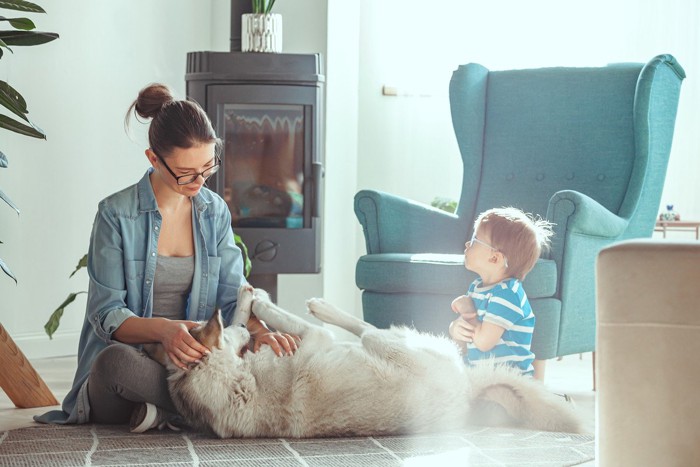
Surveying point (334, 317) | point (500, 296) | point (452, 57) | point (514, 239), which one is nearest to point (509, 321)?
point (500, 296)

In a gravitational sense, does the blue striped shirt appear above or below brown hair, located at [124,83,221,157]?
below

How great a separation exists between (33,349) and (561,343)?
2089 mm

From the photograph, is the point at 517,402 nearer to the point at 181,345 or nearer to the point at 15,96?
the point at 181,345

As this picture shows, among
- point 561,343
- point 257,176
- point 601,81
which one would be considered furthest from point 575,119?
point 257,176

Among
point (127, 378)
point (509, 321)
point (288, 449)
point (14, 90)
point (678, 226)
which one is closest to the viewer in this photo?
point (288, 449)

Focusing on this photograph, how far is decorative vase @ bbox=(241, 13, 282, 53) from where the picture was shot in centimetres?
395

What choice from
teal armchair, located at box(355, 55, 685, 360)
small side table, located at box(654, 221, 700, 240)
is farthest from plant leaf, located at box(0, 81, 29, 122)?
small side table, located at box(654, 221, 700, 240)

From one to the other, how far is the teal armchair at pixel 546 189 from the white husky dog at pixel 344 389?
0.66 m

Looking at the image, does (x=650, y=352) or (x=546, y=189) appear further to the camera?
(x=546, y=189)

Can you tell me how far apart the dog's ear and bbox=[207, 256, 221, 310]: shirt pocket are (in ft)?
1.15

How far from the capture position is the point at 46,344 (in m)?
4.01

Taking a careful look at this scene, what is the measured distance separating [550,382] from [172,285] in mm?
1649

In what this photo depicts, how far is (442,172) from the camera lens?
4.87m

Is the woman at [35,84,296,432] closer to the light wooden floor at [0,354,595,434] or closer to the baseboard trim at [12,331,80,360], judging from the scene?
the light wooden floor at [0,354,595,434]
